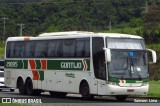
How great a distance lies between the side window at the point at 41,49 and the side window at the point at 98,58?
4.73m

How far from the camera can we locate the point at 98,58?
25.5 meters

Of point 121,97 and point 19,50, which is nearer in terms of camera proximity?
point 121,97

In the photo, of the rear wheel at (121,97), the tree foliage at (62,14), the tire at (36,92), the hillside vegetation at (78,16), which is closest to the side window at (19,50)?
the tire at (36,92)

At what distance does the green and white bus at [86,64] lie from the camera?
82.0 feet

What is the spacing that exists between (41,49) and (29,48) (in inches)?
57.8

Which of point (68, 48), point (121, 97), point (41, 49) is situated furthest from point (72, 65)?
point (41, 49)

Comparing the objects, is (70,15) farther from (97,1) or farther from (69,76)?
(69,76)

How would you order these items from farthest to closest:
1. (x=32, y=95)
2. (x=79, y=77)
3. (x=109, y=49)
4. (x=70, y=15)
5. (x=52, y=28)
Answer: (x=70, y=15) < (x=52, y=28) < (x=32, y=95) < (x=79, y=77) < (x=109, y=49)

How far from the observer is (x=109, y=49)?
24719mm

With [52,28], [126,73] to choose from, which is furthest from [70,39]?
[52,28]

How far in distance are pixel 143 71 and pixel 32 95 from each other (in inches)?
318

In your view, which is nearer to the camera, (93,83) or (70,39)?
(93,83)

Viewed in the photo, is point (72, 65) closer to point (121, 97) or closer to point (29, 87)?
point (121, 97)

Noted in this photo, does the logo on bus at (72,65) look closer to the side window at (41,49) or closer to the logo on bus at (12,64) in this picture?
the side window at (41,49)
